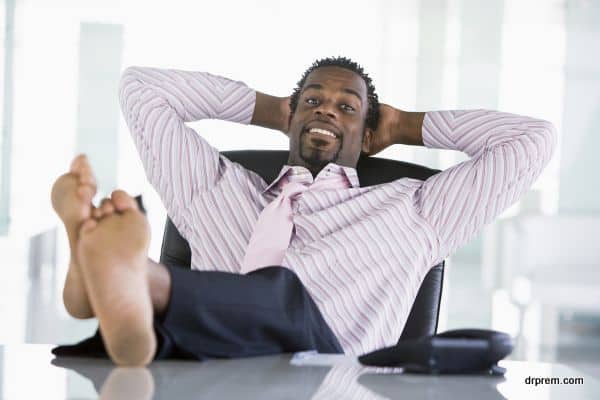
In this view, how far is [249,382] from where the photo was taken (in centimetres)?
127

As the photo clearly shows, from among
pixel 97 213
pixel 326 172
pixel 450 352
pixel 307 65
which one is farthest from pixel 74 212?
pixel 307 65

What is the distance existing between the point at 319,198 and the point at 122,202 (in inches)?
32.0

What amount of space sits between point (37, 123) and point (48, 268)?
84 cm

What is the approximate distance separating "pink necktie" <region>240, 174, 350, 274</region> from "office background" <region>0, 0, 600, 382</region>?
2.95 meters

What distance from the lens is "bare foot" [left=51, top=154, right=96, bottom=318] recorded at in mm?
1288

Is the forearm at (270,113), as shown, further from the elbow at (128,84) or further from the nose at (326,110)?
the elbow at (128,84)

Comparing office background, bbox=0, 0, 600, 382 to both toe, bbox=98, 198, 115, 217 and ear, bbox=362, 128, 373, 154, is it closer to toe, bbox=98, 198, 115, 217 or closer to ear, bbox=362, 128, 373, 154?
ear, bbox=362, 128, 373, 154

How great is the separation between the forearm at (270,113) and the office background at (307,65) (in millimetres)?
2615

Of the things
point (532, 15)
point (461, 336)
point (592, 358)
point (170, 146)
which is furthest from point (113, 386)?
point (532, 15)

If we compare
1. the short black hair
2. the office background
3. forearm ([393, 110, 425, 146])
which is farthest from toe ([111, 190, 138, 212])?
the office background

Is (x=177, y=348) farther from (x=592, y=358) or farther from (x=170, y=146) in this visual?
(x=592, y=358)

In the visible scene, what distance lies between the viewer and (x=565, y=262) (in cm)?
492

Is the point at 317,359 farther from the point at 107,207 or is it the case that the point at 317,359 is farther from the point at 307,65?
the point at 307,65

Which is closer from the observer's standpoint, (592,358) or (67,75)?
(592,358)
